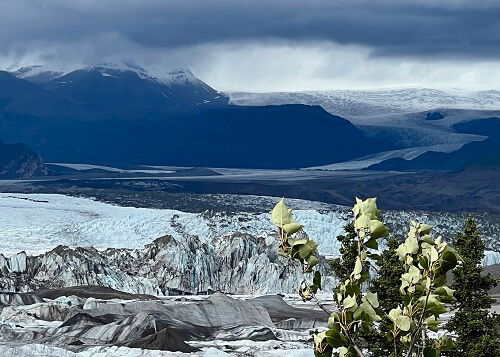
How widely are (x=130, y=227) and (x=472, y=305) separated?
74250 mm

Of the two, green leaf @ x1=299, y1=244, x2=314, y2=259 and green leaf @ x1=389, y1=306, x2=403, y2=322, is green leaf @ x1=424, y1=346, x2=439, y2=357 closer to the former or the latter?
green leaf @ x1=389, y1=306, x2=403, y2=322

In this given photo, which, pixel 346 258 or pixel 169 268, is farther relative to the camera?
pixel 169 268

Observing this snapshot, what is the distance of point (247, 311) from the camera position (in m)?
61.6

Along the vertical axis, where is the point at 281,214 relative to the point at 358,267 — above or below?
above

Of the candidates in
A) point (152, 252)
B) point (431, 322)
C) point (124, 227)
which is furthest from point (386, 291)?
point (124, 227)

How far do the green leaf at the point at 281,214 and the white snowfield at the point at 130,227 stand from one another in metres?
83.1

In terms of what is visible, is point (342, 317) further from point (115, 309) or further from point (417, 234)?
point (115, 309)

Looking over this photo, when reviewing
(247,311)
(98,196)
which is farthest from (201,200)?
(247,311)

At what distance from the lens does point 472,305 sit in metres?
30.0

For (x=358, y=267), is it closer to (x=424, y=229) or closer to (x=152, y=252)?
(x=424, y=229)

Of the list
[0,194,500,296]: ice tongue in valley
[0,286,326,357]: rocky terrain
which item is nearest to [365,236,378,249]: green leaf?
[0,286,326,357]: rocky terrain

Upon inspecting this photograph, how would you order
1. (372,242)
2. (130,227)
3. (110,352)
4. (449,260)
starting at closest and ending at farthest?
(449,260) → (372,242) → (110,352) → (130,227)

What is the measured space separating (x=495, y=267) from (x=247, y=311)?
35673 millimetres

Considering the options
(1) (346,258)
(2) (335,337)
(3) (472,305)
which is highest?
(2) (335,337)
